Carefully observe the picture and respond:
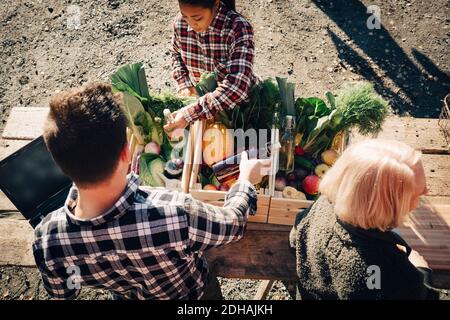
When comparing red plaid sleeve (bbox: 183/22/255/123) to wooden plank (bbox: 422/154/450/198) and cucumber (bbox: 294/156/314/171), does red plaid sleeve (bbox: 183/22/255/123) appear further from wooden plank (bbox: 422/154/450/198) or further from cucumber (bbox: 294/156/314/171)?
wooden plank (bbox: 422/154/450/198)

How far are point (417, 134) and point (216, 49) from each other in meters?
1.77

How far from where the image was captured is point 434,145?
2.71m

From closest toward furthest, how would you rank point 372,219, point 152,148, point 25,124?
point 372,219 → point 152,148 → point 25,124

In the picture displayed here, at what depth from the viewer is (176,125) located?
2363 mm

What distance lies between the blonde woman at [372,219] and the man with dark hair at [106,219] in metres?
0.47

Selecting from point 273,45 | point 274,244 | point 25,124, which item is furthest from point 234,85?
point 273,45

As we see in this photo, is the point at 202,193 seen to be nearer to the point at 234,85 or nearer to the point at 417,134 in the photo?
the point at 234,85

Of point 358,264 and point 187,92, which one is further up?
point 187,92

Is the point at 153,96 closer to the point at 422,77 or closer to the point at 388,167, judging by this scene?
the point at 388,167

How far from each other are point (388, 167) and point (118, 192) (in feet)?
3.74

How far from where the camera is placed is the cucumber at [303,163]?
2.41m

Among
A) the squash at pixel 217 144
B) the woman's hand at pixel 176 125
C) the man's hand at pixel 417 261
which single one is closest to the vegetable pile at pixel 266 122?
the squash at pixel 217 144

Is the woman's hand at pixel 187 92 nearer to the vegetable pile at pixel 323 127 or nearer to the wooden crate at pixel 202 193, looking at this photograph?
the wooden crate at pixel 202 193

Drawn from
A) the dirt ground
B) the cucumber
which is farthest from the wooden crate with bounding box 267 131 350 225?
the dirt ground
